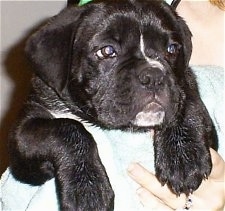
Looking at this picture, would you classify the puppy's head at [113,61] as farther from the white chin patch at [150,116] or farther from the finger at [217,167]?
the finger at [217,167]

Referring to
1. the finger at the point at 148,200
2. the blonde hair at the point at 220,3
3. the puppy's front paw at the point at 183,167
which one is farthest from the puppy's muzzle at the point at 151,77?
the blonde hair at the point at 220,3

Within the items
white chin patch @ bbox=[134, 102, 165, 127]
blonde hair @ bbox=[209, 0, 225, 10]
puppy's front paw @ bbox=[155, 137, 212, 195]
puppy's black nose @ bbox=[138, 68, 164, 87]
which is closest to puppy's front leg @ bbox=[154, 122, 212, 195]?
puppy's front paw @ bbox=[155, 137, 212, 195]

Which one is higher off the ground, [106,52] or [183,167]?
[106,52]

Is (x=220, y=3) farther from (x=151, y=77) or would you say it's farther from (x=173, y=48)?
(x=151, y=77)

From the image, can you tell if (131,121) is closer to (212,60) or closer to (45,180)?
(45,180)

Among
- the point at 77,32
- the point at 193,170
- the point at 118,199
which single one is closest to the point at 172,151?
the point at 193,170

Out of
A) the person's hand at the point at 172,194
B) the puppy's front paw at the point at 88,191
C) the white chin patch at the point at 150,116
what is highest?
the white chin patch at the point at 150,116

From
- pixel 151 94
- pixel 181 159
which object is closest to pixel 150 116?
pixel 151 94
